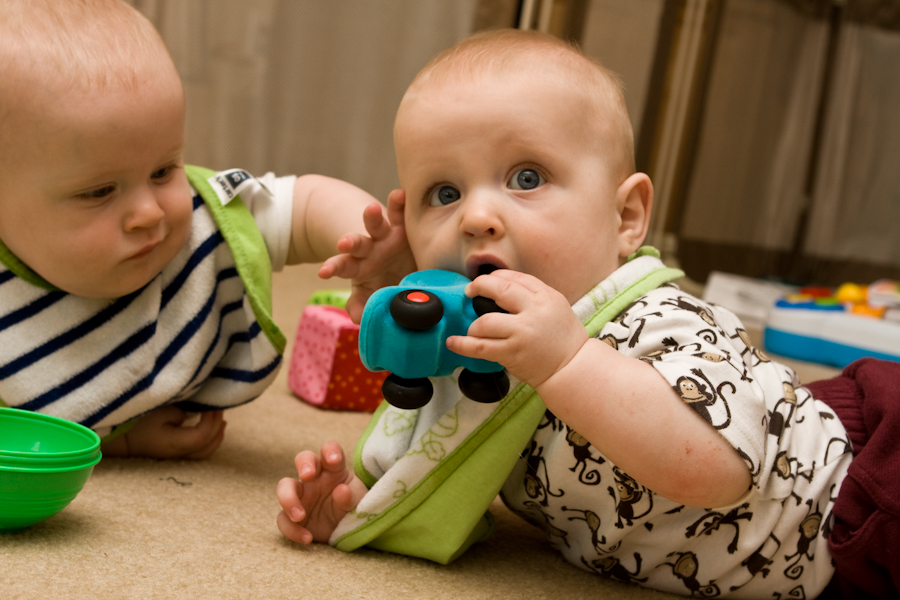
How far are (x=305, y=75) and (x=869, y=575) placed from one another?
1.81 meters

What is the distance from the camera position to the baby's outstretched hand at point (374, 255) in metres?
0.73

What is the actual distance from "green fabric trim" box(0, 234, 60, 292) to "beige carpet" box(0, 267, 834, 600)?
180 mm

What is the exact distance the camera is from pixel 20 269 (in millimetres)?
738

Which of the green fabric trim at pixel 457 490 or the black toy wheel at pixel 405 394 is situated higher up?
the black toy wheel at pixel 405 394

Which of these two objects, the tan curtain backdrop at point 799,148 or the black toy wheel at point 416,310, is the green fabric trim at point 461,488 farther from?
the tan curtain backdrop at point 799,148

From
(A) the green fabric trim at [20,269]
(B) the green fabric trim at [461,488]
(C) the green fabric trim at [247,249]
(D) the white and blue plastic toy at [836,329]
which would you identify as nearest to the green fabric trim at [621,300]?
(B) the green fabric trim at [461,488]

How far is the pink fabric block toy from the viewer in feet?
3.40

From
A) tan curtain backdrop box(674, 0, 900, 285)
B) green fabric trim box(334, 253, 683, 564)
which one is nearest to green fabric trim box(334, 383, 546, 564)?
green fabric trim box(334, 253, 683, 564)

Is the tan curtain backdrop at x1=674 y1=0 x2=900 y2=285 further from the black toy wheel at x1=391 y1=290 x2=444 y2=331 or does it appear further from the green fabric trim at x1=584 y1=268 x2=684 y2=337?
the black toy wheel at x1=391 y1=290 x2=444 y2=331

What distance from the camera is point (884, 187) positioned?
3.29 metres

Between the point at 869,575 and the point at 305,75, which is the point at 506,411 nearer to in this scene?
the point at 869,575

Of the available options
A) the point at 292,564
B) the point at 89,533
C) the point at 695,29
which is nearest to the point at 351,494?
the point at 292,564

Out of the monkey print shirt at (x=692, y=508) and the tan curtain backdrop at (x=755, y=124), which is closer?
the monkey print shirt at (x=692, y=508)

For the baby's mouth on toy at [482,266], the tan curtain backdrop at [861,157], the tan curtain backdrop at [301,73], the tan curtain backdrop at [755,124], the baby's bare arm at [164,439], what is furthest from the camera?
the tan curtain backdrop at [861,157]
